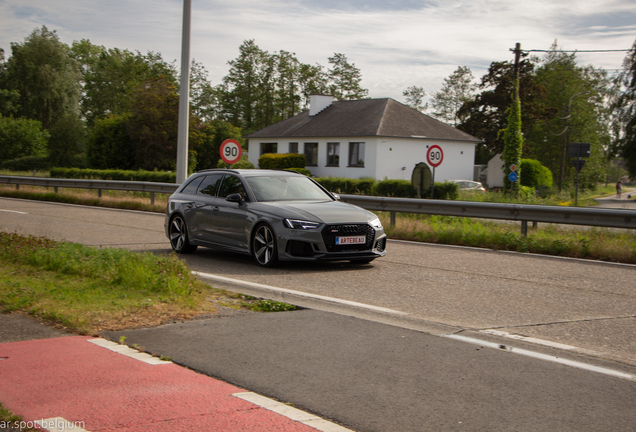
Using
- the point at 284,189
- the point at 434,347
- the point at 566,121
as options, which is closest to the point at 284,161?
the point at 566,121

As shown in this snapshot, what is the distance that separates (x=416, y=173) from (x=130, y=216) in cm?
1061

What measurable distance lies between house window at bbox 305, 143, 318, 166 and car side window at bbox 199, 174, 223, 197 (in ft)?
124

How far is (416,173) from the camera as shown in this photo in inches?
932

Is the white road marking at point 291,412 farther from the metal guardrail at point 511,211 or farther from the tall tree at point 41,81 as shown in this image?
the tall tree at point 41,81

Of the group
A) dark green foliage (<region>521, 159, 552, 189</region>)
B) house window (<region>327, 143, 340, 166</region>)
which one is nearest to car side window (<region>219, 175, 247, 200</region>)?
house window (<region>327, 143, 340, 166</region>)

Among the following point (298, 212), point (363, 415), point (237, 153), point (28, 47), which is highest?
point (28, 47)

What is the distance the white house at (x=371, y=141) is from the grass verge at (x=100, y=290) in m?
36.4

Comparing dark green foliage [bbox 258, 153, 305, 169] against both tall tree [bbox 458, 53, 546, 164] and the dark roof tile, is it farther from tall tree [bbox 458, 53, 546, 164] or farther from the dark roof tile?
tall tree [bbox 458, 53, 546, 164]

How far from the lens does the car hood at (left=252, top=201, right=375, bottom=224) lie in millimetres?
9438

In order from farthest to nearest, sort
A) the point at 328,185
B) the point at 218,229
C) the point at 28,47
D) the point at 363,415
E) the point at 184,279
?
the point at 28,47 → the point at 328,185 → the point at 218,229 → the point at 184,279 → the point at 363,415

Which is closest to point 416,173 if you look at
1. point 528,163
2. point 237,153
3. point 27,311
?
point 237,153

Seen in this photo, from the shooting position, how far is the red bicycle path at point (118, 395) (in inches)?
141

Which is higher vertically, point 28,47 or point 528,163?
point 28,47

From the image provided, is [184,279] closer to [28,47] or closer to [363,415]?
[363,415]
